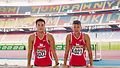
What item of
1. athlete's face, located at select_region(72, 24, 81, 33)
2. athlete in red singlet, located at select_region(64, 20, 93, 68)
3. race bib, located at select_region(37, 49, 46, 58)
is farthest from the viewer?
athlete in red singlet, located at select_region(64, 20, 93, 68)

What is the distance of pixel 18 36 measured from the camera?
29.4m

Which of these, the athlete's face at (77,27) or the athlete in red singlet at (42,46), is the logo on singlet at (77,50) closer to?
the athlete's face at (77,27)

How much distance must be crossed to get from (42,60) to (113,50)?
2070 cm

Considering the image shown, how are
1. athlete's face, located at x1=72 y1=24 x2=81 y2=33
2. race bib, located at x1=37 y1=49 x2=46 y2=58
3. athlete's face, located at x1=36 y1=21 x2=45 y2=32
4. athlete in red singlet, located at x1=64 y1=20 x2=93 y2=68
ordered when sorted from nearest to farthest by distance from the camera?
1. athlete's face, located at x1=36 y1=21 x2=45 y2=32
2. race bib, located at x1=37 y1=49 x2=46 y2=58
3. athlete's face, located at x1=72 y1=24 x2=81 y2=33
4. athlete in red singlet, located at x1=64 y1=20 x2=93 y2=68

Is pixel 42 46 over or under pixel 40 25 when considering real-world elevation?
under

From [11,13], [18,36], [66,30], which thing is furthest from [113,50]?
[11,13]

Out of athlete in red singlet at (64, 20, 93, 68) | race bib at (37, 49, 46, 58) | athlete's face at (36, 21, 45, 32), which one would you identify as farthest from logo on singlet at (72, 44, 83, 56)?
athlete's face at (36, 21, 45, 32)

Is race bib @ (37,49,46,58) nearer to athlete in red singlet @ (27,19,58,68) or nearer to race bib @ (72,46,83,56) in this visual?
athlete in red singlet @ (27,19,58,68)

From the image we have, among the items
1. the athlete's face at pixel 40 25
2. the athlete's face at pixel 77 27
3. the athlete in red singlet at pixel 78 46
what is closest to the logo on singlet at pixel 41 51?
the athlete's face at pixel 40 25

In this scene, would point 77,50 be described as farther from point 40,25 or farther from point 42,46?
point 40,25

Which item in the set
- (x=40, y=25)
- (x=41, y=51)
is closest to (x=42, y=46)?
(x=41, y=51)

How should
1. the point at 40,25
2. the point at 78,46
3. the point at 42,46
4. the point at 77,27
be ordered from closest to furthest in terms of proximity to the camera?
the point at 40,25, the point at 42,46, the point at 77,27, the point at 78,46

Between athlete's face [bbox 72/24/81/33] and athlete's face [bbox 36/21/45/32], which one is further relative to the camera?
athlete's face [bbox 72/24/81/33]

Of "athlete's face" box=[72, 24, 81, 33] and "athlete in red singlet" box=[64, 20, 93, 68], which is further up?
"athlete's face" box=[72, 24, 81, 33]
